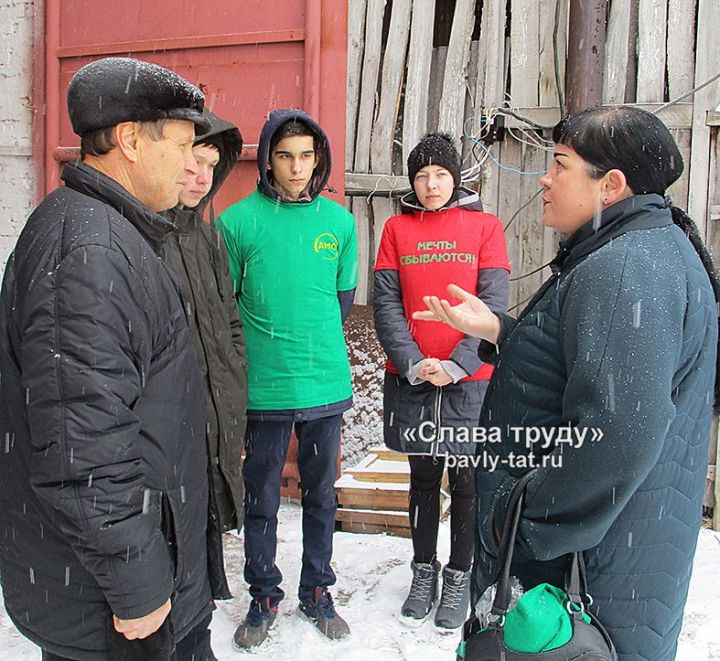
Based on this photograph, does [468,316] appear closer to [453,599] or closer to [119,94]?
[119,94]

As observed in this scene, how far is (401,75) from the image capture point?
201 inches

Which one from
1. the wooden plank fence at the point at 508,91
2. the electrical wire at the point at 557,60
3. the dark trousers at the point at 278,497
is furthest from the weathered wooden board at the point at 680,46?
the dark trousers at the point at 278,497

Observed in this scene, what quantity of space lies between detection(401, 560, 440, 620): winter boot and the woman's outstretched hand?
5.25 feet

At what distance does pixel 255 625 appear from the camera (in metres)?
3.17

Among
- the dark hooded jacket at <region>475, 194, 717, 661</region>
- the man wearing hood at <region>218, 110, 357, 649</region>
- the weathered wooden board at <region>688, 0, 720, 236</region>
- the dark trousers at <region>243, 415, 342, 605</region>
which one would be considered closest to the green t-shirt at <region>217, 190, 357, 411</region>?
the man wearing hood at <region>218, 110, 357, 649</region>

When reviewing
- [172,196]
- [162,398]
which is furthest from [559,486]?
[172,196]

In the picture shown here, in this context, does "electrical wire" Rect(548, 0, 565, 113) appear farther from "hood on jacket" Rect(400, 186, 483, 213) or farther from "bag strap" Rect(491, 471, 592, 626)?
"bag strap" Rect(491, 471, 592, 626)

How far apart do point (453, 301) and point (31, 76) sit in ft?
11.3

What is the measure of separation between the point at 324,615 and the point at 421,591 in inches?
18.7

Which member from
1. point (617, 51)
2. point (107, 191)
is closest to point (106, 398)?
point (107, 191)

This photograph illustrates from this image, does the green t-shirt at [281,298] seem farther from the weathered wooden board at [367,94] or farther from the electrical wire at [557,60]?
the electrical wire at [557,60]

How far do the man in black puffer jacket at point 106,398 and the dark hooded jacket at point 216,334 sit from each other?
728 mm

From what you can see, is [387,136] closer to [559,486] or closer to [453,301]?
[453,301]

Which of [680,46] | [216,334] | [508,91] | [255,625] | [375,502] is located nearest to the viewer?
[216,334]
